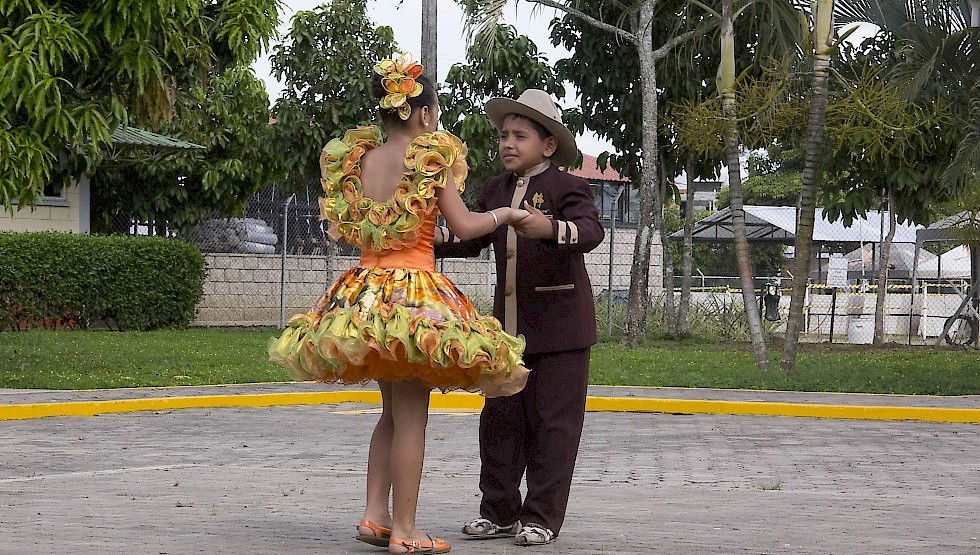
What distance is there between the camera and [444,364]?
5207 millimetres

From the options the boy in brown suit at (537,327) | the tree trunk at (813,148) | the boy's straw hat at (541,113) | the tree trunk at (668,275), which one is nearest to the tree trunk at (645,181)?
the tree trunk at (668,275)

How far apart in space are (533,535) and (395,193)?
143 cm

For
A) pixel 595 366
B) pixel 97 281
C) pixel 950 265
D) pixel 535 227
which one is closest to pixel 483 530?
pixel 535 227

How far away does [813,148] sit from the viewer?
52.4 feet

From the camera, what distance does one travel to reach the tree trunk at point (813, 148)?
1597cm

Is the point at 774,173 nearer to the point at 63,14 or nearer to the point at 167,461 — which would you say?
the point at 63,14

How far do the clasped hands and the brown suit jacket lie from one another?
0.28 m

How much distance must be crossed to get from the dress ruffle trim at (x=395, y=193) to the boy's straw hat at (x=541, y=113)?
22.0 inches

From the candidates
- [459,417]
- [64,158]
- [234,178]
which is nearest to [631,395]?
[459,417]

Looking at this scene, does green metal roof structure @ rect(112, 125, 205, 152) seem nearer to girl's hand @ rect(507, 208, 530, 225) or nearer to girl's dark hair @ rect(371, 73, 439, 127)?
girl's dark hair @ rect(371, 73, 439, 127)

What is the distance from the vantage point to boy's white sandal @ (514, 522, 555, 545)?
5.79m

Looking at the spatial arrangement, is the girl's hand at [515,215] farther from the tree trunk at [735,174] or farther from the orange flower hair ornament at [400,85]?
the tree trunk at [735,174]

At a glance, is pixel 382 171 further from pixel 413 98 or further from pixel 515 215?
pixel 515 215

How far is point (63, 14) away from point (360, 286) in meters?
9.29
